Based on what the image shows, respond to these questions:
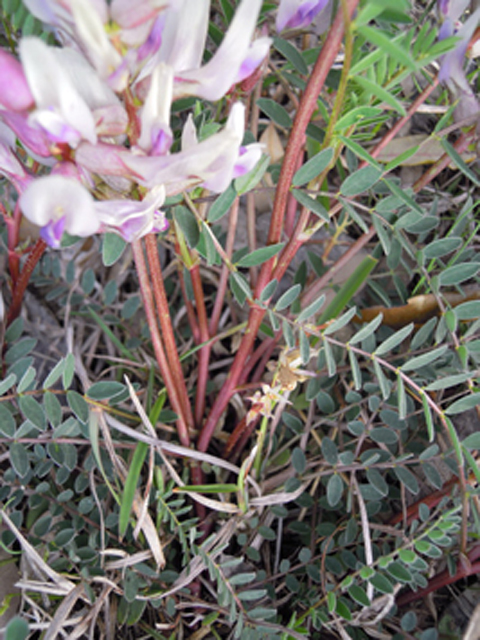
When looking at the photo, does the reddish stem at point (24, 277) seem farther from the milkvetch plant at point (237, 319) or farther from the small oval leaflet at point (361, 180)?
the small oval leaflet at point (361, 180)

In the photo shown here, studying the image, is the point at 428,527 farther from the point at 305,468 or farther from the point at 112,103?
the point at 112,103

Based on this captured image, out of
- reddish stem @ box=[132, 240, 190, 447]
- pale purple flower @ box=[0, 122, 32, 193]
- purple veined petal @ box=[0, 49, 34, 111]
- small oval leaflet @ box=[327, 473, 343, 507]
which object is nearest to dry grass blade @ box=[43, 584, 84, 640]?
reddish stem @ box=[132, 240, 190, 447]

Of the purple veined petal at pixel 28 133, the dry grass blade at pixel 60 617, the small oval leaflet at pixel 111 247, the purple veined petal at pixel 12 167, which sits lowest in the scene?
the dry grass blade at pixel 60 617

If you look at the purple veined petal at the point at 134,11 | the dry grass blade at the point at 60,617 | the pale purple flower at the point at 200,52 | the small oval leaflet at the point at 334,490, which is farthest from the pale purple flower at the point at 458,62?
the dry grass blade at the point at 60,617

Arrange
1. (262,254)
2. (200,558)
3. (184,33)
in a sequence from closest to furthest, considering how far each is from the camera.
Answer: (184,33), (262,254), (200,558)

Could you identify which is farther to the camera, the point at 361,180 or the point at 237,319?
the point at 237,319

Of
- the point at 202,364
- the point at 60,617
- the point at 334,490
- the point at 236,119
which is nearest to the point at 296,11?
the point at 236,119

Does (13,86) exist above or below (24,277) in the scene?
above

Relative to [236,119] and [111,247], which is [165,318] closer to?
[111,247]
